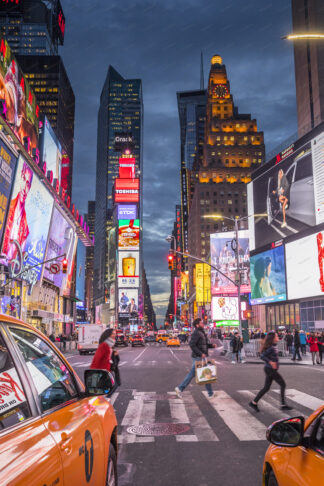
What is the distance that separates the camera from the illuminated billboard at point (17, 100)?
43.4 meters

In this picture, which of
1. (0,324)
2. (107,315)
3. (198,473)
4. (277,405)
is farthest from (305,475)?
(107,315)

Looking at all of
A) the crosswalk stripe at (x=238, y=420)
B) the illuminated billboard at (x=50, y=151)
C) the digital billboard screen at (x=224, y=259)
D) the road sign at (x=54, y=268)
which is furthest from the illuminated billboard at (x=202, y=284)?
the crosswalk stripe at (x=238, y=420)

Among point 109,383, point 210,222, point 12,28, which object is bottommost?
point 109,383

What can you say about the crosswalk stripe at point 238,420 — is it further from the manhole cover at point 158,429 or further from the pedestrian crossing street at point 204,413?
the manhole cover at point 158,429

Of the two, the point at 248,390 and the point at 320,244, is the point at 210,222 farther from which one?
the point at 248,390

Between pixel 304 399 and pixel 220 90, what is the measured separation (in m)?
144

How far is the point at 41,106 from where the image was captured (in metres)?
147

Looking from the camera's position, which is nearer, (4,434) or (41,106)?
(4,434)

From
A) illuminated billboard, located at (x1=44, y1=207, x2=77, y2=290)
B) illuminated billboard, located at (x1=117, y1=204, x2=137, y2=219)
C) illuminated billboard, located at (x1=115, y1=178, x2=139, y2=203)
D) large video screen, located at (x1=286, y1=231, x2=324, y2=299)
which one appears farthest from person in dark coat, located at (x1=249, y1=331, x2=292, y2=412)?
illuminated billboard, located at (x1=115, y1=178, x2=139, y2=203)

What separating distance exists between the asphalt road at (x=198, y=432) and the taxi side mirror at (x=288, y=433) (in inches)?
90.8

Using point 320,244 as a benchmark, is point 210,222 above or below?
above

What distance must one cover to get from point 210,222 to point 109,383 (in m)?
138

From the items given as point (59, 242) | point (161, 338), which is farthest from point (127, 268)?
point (59, 242)

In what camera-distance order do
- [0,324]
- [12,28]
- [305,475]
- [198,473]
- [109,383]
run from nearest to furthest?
[0,324] < [305,475] < [109,383] < [198,473] < [12,28]
